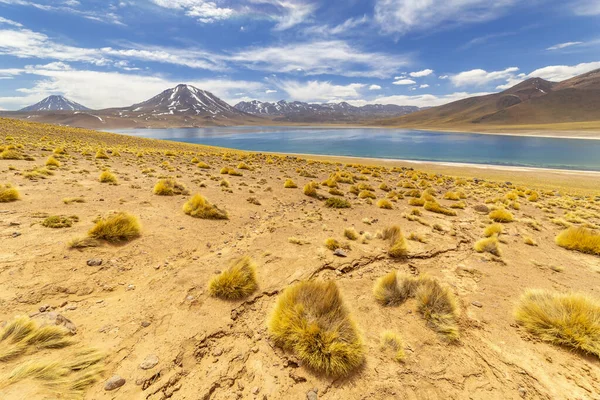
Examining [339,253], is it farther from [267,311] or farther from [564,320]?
[564,320]

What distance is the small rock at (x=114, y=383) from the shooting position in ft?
9.09

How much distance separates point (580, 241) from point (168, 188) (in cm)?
1525

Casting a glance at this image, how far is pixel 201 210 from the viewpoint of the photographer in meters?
8.66

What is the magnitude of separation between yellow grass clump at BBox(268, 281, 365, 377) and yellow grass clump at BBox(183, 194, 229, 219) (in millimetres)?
5459

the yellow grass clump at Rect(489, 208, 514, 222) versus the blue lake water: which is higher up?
the blue lake water

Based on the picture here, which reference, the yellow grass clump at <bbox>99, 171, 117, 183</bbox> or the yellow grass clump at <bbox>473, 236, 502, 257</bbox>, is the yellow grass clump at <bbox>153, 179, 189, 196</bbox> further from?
the yellow grass clump at <bbox>473, 236, 502, 257</bbox>

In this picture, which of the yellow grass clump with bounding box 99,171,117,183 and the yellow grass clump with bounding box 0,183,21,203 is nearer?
the yellow grass clump with bounding box 0,183,21,203

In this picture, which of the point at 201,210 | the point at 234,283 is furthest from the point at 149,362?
the point at 201,210

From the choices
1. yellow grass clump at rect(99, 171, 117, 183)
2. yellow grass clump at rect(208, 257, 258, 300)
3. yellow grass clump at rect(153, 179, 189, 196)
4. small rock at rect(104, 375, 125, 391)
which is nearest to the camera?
small rock at rect(104, 375, 125, 391)

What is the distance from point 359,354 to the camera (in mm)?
3412

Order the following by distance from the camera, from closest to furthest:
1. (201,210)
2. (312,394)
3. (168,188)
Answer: (312,394) → (201,210) → (168,188)

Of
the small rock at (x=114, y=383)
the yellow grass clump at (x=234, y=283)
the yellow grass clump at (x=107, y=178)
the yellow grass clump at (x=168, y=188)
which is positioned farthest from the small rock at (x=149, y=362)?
the yellow grass clump at (x=107, y=178)

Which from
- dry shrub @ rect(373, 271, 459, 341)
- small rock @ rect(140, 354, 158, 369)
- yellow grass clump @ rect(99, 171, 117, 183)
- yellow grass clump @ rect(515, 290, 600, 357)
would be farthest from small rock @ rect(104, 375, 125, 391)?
yellow grass clump @ rect(99, 171, 117, 183)

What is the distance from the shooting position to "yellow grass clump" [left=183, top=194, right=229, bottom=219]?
862cm
